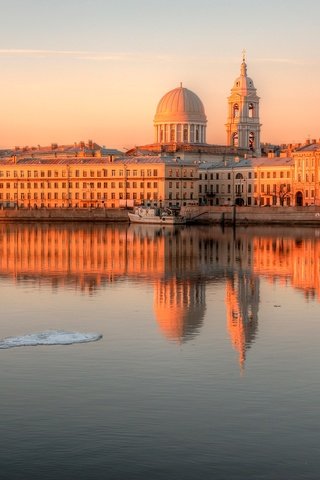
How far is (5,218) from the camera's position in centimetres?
9500

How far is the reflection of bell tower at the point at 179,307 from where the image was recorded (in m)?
21.6

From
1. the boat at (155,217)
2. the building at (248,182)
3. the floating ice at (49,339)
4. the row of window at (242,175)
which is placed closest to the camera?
the floating ice at (49,339)

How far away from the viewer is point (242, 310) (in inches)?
1009

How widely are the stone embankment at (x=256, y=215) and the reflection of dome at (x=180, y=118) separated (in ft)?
112

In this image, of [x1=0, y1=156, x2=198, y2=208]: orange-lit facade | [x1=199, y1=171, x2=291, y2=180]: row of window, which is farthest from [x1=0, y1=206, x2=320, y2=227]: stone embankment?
[x1=199, y1=171, x2=291, y2=180]: row of window

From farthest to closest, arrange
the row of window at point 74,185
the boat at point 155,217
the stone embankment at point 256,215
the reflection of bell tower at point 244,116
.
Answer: the reflection of bell tower at point 244,116 → the row of window at point 74,185 → the boat at point 155,217 → the stone embankment at point 256,215

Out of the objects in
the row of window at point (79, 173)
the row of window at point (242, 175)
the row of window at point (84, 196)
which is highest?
the row of window at point (79, 173)

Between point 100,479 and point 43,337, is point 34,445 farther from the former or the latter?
point 43,337

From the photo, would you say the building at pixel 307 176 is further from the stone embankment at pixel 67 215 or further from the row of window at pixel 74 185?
the stone embankment at pixel 67 215

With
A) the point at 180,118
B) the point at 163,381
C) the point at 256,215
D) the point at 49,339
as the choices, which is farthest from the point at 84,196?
the point at 163,381

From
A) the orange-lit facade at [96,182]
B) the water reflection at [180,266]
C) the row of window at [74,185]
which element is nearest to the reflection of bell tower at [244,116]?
the orange-lit facade at [96,182]

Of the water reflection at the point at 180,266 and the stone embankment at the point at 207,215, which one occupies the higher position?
the stone embankment at the point at 207,215

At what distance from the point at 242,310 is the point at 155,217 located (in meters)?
62.1

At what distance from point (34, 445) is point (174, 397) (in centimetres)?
288
